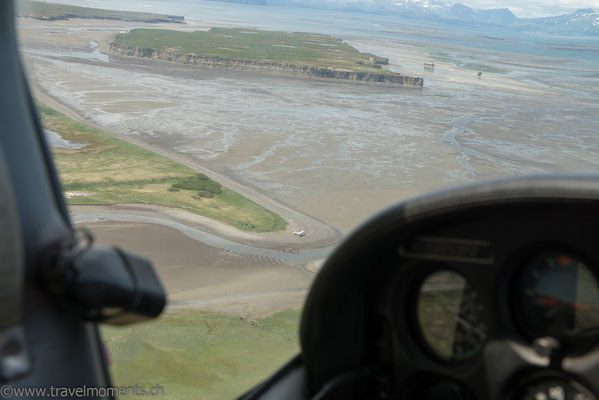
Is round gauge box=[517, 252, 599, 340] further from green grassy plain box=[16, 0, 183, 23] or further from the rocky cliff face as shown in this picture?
the rocky cliff face

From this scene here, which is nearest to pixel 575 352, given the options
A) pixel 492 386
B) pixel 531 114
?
pixel 492 386

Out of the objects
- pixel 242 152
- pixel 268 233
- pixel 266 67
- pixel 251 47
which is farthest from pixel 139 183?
pixel 251 47

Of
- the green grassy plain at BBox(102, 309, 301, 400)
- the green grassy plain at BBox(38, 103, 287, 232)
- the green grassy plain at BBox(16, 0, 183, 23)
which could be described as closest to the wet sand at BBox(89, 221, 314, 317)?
the green grassy plain at BBox(38, 103, 287, 232)

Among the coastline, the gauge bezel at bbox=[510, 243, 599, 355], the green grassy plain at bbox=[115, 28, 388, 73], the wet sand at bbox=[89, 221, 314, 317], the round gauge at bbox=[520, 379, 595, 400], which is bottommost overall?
the coastline

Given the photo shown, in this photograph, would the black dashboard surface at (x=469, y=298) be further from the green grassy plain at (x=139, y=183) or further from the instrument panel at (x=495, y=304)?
the green grassy plain at (x=139, y=183)

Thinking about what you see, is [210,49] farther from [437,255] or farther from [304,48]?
[437,255]

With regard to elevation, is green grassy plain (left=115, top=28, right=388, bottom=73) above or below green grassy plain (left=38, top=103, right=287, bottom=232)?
above

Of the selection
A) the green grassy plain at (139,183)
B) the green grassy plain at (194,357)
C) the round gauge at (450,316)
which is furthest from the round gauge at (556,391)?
the green grassy plain at (139,183)

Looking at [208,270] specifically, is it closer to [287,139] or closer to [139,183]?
[139,183]
